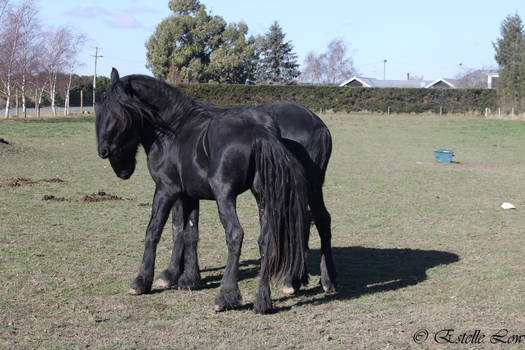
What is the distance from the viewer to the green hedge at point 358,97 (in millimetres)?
54188

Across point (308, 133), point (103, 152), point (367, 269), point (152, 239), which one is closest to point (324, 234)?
point (308, 133)

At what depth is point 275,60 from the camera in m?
73.1

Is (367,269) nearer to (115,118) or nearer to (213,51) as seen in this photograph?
(115,118)

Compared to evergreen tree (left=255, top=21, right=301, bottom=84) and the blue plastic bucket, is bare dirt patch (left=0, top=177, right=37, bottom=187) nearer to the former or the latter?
the blue plastic bucket

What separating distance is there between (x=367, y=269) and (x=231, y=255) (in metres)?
2.49

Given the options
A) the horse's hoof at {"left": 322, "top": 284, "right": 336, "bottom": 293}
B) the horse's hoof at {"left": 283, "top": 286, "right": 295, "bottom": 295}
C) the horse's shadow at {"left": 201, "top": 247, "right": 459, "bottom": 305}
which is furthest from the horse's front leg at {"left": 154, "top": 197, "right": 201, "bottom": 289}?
the horse's hoof at {"left": 322, "top": 284, "right": 336, "bottom": 293}

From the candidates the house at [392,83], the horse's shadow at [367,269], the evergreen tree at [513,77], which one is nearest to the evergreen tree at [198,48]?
the evergreen tree at [513,77]

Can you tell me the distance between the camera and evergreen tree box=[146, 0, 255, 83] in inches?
2744

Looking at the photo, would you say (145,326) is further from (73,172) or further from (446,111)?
(446,111)

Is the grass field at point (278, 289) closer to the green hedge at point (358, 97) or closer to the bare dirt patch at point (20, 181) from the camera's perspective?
the bare dirt patch at point (20, 181)

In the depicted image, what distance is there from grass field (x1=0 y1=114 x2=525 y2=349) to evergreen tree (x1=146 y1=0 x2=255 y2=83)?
2160 inches

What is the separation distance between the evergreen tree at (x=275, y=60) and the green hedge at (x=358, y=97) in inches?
723

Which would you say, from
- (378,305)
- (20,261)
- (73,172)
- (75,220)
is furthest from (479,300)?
(73,172)

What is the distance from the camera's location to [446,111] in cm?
5694
